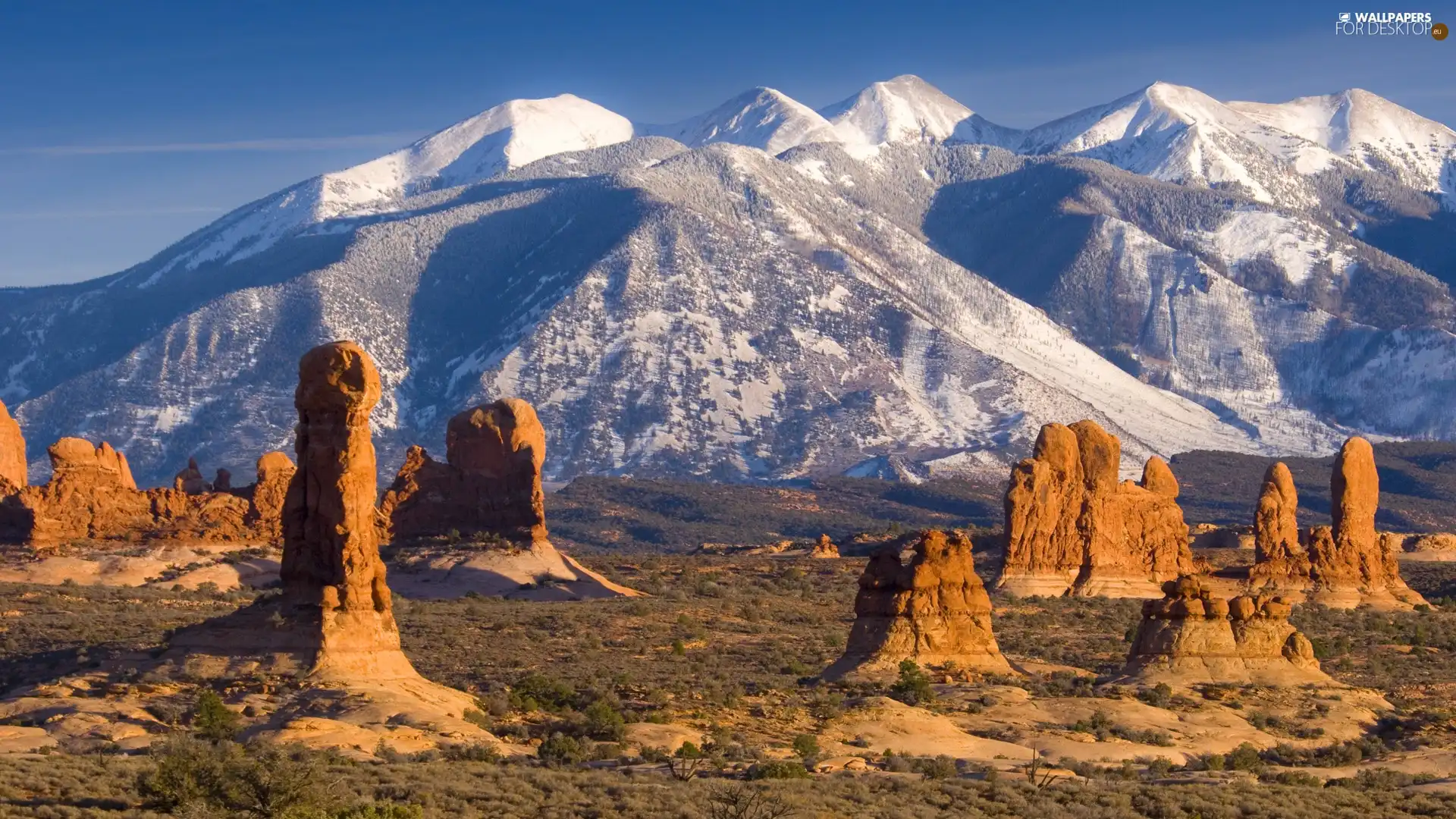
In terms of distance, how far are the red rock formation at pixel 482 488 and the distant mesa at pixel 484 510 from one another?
0.03 metres

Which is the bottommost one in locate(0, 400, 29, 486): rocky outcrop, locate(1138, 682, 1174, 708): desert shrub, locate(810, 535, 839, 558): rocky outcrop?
locate(1138, 682, 1174, 708): desert shrub

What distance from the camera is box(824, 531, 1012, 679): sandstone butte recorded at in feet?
182

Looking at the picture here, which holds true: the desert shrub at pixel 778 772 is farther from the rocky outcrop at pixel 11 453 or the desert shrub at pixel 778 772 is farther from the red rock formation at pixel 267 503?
the rocky outcrop at pixel 11 453

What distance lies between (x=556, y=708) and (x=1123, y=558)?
142 feet

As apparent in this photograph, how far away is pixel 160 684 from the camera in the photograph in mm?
47125

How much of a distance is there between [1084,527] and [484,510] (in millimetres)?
20603

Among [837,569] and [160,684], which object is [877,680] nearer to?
[160,684]

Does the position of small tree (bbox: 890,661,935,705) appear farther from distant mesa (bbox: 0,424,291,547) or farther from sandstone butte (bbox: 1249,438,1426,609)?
distant mesa (bbox: 0,424,291,547)

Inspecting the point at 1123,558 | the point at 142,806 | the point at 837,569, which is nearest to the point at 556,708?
the point at 142,806

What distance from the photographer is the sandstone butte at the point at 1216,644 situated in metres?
57.3

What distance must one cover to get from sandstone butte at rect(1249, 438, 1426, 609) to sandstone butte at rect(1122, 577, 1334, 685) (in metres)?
27.5

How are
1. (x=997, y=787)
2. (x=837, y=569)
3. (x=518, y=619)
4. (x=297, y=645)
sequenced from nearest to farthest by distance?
1. (x=997, y=787)
2. (x=297, y=645)
3. (x=518, y=619)
4. (x=837, y=569)

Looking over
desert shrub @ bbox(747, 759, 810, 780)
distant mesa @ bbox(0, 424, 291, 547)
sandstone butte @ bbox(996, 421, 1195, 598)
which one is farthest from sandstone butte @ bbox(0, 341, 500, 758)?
sandstone butte @ bbox(996, 421, 1195, 598)

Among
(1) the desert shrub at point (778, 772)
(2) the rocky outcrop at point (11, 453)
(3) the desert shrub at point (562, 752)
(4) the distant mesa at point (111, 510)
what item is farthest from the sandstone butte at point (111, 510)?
(1) the desert shrub at point (778, 772)
